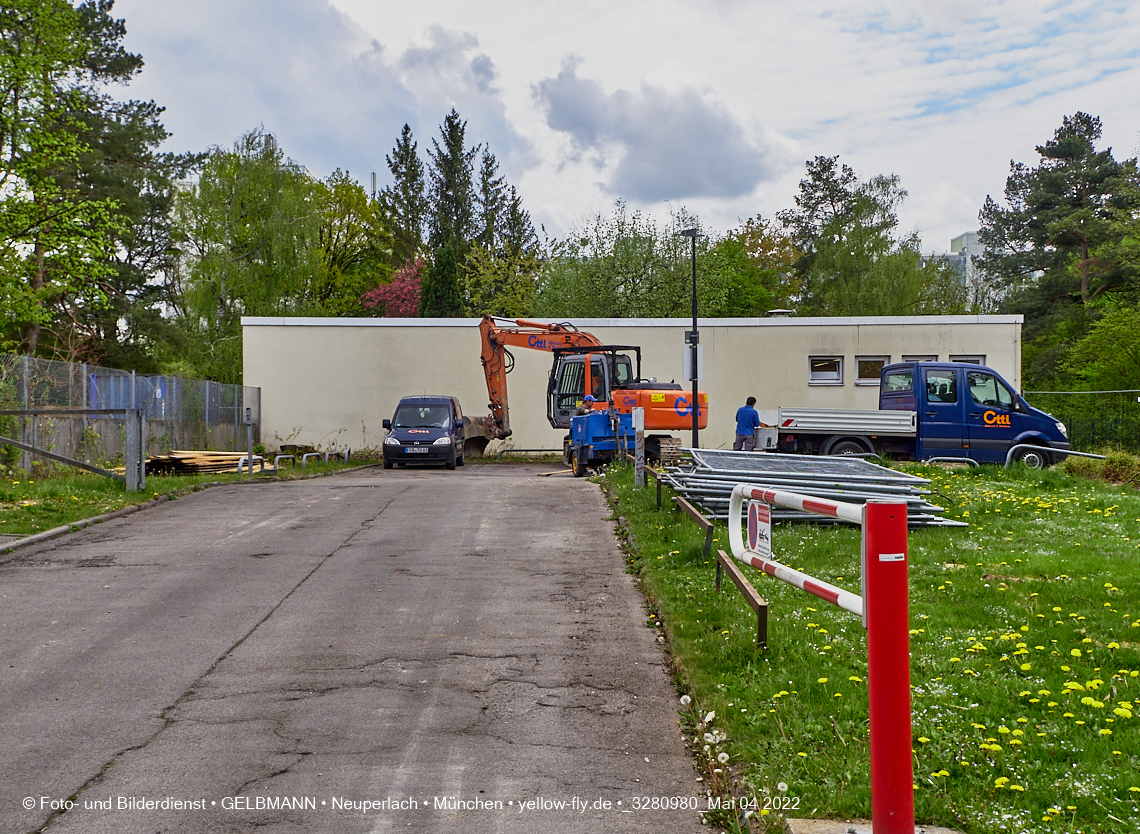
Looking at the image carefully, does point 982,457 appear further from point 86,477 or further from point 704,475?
point 86,477

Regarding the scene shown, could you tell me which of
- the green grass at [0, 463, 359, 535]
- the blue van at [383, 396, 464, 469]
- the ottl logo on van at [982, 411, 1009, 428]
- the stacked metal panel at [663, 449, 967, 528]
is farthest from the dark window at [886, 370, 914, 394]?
the green grass at [0, 463, 359, 535]

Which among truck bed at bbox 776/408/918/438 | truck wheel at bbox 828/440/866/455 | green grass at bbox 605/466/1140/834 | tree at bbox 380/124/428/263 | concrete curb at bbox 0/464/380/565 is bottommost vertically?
concrete curb at bbox 0/464/380/565

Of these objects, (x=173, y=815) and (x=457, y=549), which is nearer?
(x=173, y=815)

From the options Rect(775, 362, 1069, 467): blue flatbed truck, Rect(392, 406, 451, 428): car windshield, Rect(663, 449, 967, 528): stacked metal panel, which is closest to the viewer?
Rect(663, 449, 967, 528): stacked metal panel

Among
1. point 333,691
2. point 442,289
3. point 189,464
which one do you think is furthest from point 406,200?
point 333,691

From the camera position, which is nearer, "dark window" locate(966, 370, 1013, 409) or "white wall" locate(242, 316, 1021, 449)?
"dark window" locate(966, 370, 1013, 409)

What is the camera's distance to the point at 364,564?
9953 mm

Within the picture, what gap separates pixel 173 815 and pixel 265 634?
122 inches

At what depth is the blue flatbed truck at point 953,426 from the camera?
21.2m

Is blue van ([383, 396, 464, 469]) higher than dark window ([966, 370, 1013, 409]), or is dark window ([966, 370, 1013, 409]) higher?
dark window ([966, 370, 1013, 409])

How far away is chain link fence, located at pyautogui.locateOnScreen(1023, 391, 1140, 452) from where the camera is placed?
28.2m

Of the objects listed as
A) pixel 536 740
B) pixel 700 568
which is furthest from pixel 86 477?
pixel 536 740

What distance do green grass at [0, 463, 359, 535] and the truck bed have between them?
1192cm

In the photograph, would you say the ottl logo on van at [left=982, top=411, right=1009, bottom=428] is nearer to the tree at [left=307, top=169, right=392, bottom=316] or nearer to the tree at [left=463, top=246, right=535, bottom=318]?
the tree at [left=463, top=246, right=535, bottom=318]
